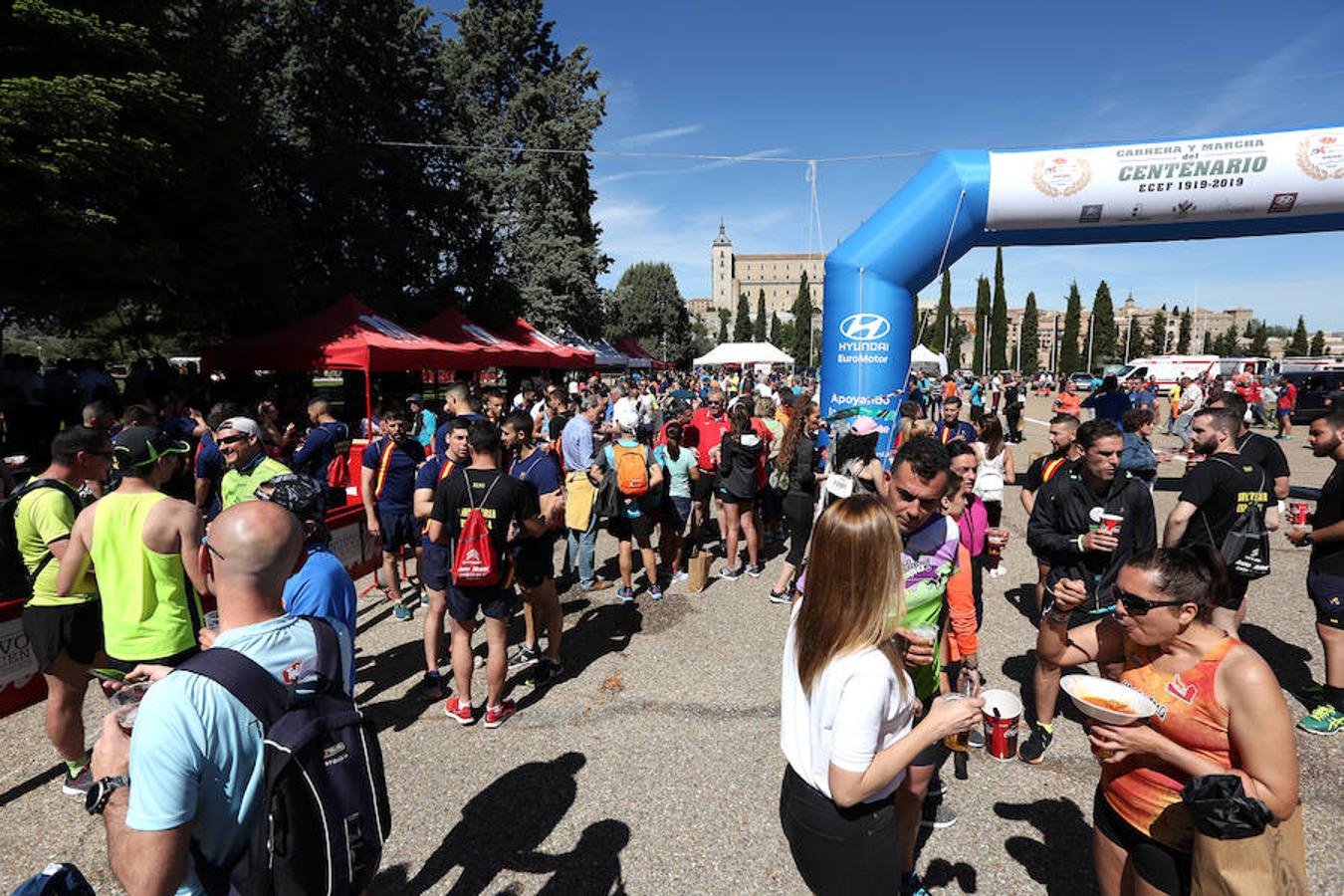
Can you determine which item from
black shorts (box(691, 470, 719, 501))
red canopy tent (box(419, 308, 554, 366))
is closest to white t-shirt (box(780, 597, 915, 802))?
black shorts (box(691, 470, 719, 501))

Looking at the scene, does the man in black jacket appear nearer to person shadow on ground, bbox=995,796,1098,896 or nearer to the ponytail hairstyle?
person shadow on ground, bbox=995,796,1098,896

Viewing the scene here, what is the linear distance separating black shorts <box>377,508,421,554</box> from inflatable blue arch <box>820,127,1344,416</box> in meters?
5.89

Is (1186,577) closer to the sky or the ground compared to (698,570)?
closer to the sky

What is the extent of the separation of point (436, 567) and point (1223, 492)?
4.96 meters

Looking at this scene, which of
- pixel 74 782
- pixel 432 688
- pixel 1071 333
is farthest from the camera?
pixel 1071 333

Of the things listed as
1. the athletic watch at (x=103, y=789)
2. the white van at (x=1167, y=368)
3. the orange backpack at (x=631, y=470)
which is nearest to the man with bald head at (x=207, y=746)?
the athletic watch at (x=103, y=789)

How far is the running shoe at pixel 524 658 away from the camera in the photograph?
4832 mm

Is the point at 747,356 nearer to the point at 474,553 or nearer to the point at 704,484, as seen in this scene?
the point at 704,484

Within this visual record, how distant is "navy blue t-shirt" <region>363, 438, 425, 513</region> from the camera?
225 inches

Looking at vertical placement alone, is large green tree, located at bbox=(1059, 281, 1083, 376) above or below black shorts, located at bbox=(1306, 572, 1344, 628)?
above

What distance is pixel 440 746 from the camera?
152 inches

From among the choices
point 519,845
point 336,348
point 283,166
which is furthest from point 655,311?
point 519,845

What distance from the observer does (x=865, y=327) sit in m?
9.18

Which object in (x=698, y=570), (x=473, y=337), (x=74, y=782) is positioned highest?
(x=473, y=337)
